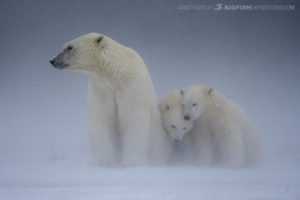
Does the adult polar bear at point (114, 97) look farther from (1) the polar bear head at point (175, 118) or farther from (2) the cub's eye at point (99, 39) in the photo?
(1) the polar bear head at point (175, 118)

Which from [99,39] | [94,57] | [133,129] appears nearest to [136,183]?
[133,129]

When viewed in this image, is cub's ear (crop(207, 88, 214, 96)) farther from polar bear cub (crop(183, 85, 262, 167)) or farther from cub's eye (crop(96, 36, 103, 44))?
cub's eye (crop(96, 36, 103, 44))

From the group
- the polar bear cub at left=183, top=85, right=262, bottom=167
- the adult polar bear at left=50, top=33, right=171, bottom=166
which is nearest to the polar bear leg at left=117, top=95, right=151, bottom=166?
the adult polar bear at left=50, top=33, right=171, bottom=166

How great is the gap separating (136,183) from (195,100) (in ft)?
2.44

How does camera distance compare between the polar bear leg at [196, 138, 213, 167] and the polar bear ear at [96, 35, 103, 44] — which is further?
the polar bear leg at [196, 138, 213, 167]

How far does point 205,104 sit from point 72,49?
103cm

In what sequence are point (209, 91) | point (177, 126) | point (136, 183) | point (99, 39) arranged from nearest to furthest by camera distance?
point (136, 183), point (99, 39), point (177, 126), point (209, 91)

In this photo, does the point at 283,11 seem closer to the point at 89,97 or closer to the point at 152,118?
the point at 152,118

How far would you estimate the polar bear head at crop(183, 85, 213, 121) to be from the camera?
3.32 metres

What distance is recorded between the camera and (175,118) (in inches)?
132

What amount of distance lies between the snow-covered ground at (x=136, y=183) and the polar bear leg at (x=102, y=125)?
123 millimetres

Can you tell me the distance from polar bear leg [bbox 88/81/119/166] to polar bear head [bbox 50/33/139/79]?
0.50 feet

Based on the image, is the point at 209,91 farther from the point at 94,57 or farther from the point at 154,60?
the point at 94,57

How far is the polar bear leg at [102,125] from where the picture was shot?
3.25m
